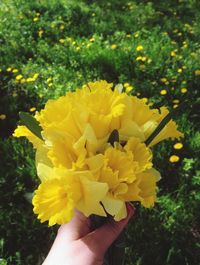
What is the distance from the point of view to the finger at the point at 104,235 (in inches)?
45.9

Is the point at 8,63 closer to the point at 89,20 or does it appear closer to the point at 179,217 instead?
the point at 89,20

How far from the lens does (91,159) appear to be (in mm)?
1018

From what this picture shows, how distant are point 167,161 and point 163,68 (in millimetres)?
1094

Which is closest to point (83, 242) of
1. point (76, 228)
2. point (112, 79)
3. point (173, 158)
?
point (76, 228)

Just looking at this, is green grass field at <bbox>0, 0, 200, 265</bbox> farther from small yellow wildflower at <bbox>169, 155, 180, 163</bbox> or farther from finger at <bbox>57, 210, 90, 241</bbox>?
finger at <bbox>57, 210, 90, 241</bbox>

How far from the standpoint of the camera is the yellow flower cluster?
1014 mm

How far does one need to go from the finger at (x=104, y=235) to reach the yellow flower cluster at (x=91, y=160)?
13 centimetres

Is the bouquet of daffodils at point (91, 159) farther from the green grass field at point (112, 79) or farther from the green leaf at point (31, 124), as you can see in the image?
the green grass field at point (112, 79)

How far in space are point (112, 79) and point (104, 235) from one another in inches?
92.4

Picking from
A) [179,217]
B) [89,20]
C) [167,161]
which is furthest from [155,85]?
[89,20]

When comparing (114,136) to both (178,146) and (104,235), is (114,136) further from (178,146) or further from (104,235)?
(178,146)

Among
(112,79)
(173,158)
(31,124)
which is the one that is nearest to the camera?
(31,124)

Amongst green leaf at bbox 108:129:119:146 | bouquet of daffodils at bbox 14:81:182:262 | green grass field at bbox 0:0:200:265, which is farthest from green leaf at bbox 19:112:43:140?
green grass field at bbox 0:0:200:265

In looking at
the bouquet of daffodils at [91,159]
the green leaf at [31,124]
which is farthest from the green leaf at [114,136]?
the green leaf at [31,124]
